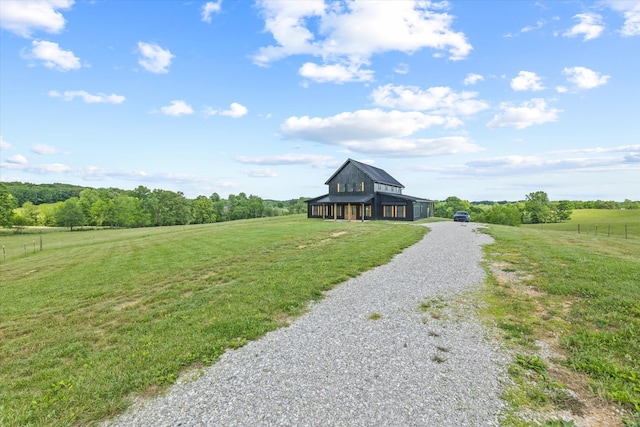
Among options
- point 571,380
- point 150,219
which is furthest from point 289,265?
point 150,219

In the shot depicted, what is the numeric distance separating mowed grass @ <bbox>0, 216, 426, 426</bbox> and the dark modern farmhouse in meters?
23.6

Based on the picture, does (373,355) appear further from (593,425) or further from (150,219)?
(150,219)

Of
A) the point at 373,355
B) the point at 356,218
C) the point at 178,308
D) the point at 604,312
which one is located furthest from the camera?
the point at 356,218

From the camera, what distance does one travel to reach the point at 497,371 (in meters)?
4.61

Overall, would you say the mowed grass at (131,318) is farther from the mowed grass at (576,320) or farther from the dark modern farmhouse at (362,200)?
the dark modern farmhouse at (362,200)

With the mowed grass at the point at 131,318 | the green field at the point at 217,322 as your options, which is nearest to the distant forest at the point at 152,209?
the mowed grass at the point at 131,318

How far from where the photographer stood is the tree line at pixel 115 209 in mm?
57156

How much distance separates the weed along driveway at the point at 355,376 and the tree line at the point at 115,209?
6692 centimetres

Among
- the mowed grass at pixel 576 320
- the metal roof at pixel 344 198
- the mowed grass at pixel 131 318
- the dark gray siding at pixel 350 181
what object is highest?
the dark gray siding at pixel 350 181

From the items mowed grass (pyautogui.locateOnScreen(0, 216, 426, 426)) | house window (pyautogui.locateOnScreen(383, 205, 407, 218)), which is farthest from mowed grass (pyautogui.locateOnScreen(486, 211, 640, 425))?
house window (pyautogui.locateOnScreen(383, 205, 407, 218))

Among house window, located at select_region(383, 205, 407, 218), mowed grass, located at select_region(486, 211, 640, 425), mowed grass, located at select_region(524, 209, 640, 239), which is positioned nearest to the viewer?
mowed grass, located at select_region(486, 211, 640, 425)

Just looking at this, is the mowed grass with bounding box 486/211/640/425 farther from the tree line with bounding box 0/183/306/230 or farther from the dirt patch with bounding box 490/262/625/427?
the tree line with bounding box 0/183/306/230

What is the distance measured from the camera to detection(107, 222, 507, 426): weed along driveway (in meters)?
3.68

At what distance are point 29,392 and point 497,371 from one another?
23.7 feet
